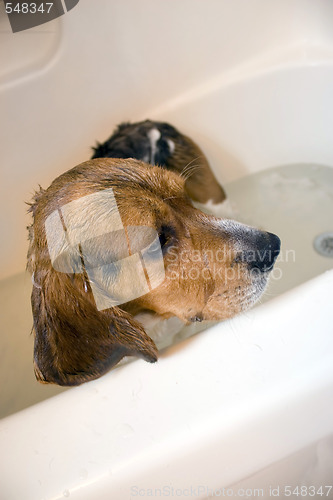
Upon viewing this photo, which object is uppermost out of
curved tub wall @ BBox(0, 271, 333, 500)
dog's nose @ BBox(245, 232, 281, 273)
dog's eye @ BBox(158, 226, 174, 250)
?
dog's eye @ BBox(158, 226, 174, 250)

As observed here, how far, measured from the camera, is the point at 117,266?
114 centimetres

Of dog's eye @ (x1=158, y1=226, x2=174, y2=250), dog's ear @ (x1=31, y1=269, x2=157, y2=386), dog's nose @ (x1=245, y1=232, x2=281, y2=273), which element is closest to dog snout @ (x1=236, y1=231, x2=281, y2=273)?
dog's nose @ (x1=245, y1=232, x2=281, y2=273)

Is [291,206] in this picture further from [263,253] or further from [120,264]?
[120,264]

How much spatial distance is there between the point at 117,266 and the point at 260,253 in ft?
1.68

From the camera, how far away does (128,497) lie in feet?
3.27

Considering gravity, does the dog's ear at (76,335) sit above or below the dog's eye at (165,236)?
below

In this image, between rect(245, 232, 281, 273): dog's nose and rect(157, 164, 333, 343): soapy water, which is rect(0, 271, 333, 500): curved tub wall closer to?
rect(245, 232, 281, 273): dog's nose

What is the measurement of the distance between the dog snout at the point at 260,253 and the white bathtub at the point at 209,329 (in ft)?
0.40

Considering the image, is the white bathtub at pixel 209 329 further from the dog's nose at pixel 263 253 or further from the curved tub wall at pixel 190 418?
the dog's nose at pixel 263 253

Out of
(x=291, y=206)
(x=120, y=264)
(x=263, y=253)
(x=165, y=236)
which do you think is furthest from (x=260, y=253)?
(x=291, y=206)

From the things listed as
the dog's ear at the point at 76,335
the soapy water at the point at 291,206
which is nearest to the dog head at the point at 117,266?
the dog's ear at the point at 76,335

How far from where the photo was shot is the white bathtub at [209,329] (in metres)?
1.00

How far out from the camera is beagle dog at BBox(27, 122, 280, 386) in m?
1.09

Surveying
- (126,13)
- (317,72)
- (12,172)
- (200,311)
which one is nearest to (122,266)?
(200,311)
